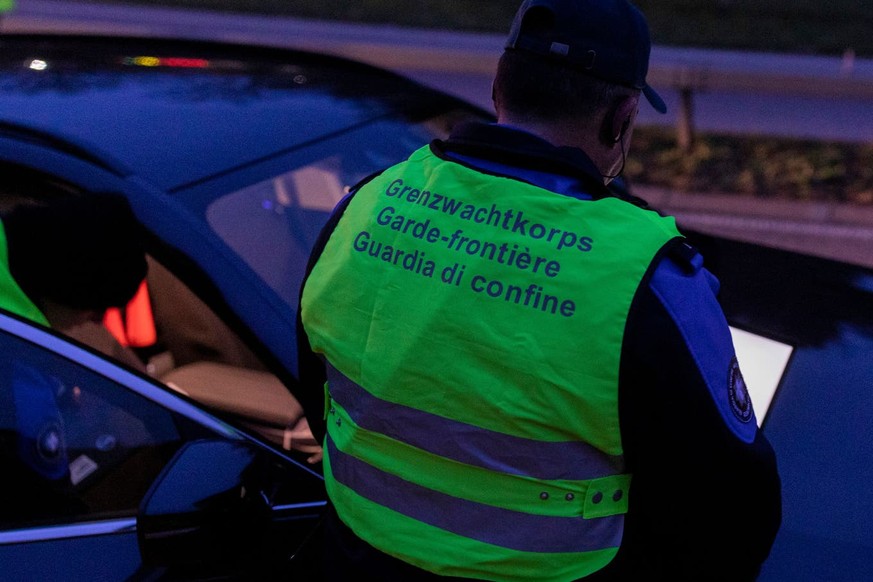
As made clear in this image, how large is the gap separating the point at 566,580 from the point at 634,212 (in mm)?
536

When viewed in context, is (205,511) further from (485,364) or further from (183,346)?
(183,346)

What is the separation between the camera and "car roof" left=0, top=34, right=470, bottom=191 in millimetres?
2271

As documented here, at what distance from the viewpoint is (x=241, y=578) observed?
177 cm

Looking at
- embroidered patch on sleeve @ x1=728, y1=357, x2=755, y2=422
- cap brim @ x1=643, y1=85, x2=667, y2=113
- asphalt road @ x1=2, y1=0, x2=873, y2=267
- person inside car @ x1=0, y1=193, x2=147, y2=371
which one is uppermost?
cap brim @ x1=643, y1=85, x2=667, y2=113

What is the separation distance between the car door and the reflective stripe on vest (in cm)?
31

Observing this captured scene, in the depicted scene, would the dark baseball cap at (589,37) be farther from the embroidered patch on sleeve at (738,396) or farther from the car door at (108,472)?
the car door at (108,472)

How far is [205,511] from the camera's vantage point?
166 cm

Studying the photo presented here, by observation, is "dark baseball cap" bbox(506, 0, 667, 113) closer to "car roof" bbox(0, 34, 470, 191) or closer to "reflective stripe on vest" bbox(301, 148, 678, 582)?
"reflective stripe on vest" bbox(301, 148, 678, 582)

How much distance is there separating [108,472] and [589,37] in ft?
3.78

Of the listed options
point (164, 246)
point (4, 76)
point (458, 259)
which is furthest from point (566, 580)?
point (4, 76)

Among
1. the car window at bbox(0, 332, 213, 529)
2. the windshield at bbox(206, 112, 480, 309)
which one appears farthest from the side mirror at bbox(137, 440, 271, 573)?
the windshield at bbox(206, 112, 480, 309)

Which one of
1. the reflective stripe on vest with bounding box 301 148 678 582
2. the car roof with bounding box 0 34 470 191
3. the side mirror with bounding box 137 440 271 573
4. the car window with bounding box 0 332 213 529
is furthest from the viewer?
the car roof with bounding box 0 34 470 191

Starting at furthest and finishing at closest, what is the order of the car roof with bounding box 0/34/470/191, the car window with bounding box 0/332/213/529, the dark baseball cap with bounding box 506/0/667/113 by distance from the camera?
the car roof with bounding box 0/34/470/191
the car window with bounding box 0/332/213/529
the dark baseball cap with bounding box 506/0/667/113

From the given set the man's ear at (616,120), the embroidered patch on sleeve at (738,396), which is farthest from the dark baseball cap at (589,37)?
the embroidered patch on sleeve at (738,396)
